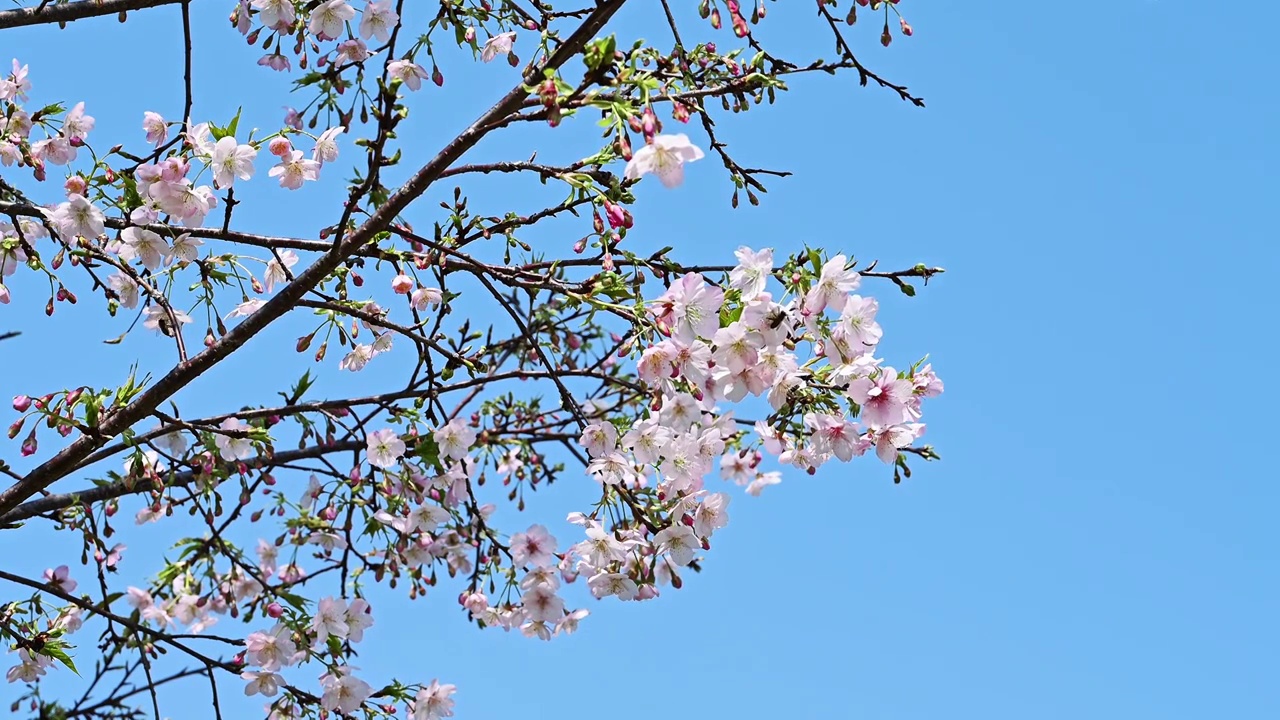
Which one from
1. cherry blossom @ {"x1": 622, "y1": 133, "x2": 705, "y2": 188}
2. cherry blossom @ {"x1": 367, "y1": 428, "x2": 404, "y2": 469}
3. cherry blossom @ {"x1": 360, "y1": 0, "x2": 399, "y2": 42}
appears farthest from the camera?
cherry blossom @ {"x1": 367, "y1": 428, "x2": 404, "y2": 469}

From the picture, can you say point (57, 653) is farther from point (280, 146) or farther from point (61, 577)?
point (280, 146)

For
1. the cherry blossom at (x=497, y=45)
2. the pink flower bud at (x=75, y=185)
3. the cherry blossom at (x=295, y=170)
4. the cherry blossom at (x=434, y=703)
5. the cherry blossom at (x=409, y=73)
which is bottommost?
the cherry blossom at (x=434, y=703)

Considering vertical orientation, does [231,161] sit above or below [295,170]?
below

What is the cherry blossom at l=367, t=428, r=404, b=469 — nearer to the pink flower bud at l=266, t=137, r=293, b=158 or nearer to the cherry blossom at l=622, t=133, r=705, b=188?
the pink flower bud at l=266, t=137, r=293, b=158

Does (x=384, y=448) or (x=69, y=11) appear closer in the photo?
(x=69, y=11)

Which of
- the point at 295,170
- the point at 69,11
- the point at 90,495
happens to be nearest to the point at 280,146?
the point at 295,170

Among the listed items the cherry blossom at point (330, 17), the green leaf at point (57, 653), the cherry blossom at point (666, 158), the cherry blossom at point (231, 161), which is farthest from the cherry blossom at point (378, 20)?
the green leaf at point (57, 653)

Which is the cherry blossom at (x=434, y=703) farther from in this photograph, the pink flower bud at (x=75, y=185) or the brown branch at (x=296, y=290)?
the pink flower bud at (x=75, y=185)

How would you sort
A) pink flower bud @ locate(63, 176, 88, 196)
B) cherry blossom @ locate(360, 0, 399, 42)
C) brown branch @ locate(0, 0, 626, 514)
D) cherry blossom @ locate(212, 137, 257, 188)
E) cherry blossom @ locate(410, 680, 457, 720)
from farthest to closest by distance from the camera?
1. cherry blossom @ locate(410, 680, 457, 720)
2. cherry blossom @ locate(360, 0, 399, 42)
3. pink flower bud @ locate(63, 176, 88, 196)
4. cherry blossom @ locate(212, 137, 257, 188)
5. brown branch @ locate(0, 0, 626, 514)

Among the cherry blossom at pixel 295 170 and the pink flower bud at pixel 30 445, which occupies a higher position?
the cherry blossom at pixel 295 170

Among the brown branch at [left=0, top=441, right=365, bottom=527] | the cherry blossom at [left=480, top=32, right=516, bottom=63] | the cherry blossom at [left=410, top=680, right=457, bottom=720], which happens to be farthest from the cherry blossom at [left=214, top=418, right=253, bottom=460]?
the cherry blossom at [left=480, top=32, right=516, bottom=63]

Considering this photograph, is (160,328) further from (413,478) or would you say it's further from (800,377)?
(800,377)

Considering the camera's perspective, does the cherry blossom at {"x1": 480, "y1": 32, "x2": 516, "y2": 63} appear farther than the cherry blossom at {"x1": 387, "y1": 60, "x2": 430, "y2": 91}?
Yes

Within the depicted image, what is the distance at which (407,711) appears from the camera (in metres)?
4.01
